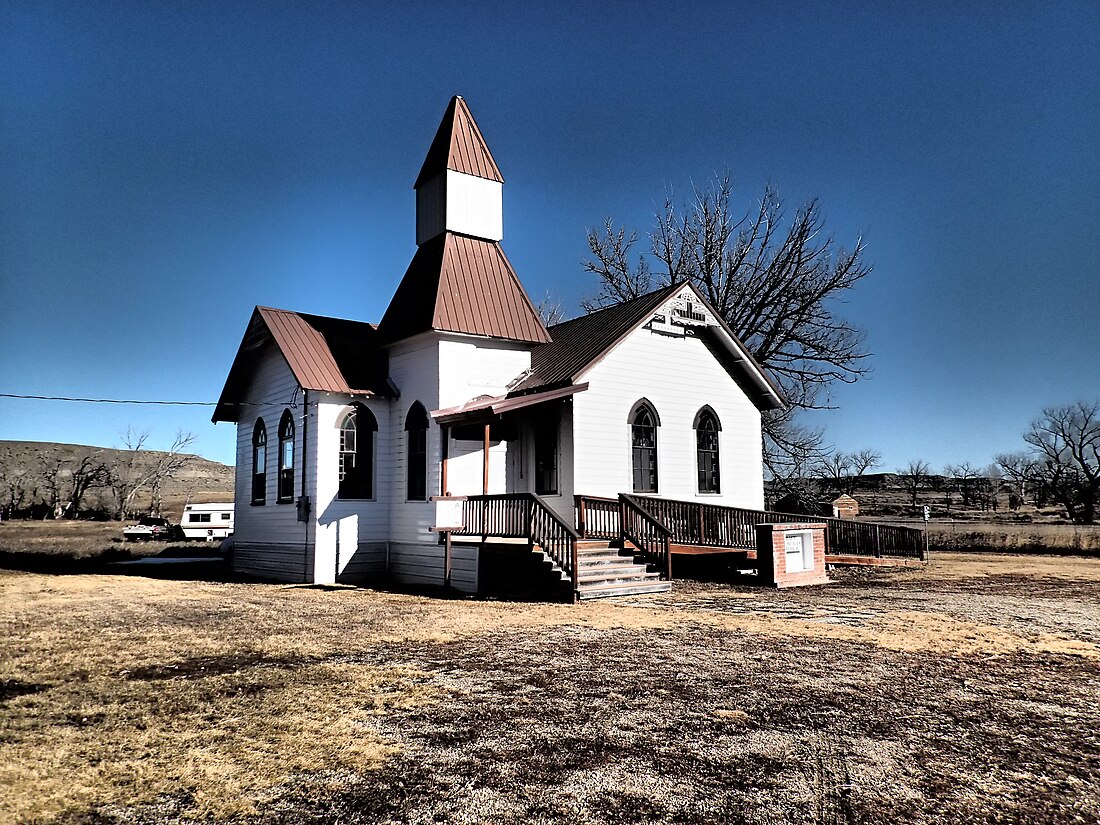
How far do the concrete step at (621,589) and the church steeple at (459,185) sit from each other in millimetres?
10650

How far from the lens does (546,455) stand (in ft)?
65.8

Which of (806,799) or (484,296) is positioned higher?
(484,296)

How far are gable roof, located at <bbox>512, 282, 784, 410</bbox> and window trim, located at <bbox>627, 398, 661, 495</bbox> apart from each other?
1.84 metres

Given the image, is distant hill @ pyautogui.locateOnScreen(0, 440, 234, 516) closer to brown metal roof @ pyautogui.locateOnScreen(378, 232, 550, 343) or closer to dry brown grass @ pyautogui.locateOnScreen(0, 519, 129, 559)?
dry brown grass @ pyautogui.locateOnScreen(0, 519, 129, 559)

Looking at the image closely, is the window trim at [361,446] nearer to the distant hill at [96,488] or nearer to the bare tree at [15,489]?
the distant hill at [96,488]

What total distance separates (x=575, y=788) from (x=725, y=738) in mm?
1545

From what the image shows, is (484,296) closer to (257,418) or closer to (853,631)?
(257,418)

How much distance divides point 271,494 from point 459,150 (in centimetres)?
1043

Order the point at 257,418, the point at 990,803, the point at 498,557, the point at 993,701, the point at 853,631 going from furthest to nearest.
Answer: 1. the point at 257,418
2. the point at 498,557
3. the point at 853,631
4. the point at 993,701
5. the point at 990,803

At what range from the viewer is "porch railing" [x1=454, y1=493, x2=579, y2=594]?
1530cm

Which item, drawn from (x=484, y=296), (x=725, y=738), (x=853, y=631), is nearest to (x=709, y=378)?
(x=484, y=296)

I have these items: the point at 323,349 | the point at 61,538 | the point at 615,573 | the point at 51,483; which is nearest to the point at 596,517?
the point at 615,573

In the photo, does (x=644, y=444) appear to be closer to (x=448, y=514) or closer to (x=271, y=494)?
(x=448, y=514)

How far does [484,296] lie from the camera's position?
67.4 ft
